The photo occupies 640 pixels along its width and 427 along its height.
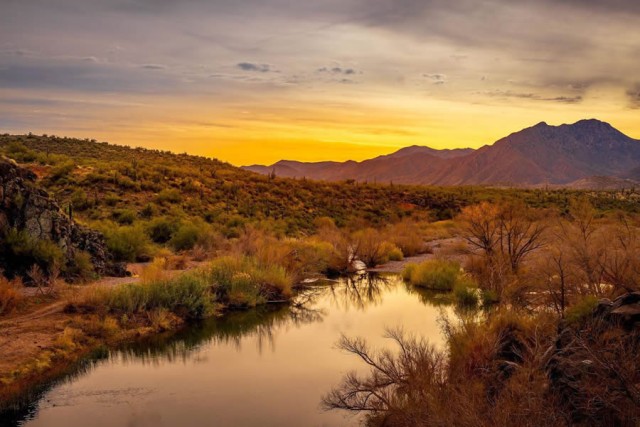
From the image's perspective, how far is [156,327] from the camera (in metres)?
18.6

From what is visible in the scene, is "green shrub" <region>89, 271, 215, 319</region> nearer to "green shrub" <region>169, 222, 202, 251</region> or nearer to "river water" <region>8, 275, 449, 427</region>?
"river water" <region>8, 275, 449, 427</region>

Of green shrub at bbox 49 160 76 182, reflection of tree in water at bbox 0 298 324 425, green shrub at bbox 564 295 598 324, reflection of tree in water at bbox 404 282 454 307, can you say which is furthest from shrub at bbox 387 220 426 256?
green shrub at bbox 49 160 76 182

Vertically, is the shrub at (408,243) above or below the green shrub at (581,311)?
below

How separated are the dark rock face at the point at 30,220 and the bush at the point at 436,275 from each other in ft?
42.5

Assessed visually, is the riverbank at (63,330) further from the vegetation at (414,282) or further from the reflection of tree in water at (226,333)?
the reflection of tree in water at (226,333)

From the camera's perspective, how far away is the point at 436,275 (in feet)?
86.6

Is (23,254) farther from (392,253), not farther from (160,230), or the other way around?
(392,253)

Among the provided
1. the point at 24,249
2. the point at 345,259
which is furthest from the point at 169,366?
the point at 345,259

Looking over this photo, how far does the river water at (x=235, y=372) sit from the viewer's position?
12.0 metres

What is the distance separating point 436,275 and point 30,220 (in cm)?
1615

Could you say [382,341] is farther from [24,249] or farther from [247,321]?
[24,249]

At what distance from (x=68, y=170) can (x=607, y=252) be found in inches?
1764

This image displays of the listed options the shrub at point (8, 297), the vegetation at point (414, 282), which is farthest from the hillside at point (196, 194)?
the shrub at point (8, 297)

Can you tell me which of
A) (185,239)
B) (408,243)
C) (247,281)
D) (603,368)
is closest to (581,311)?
(603,368)
